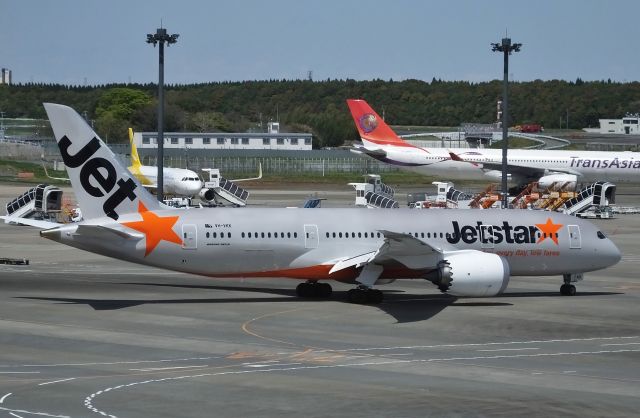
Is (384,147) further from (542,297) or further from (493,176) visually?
(542,297)

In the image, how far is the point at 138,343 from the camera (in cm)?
3222

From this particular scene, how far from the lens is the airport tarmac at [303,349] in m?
24.5

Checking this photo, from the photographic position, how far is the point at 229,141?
16200cm

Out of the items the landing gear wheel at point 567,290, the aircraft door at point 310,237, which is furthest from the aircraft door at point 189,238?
the landing gear wheel at point 567,290

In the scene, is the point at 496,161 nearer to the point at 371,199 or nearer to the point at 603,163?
the point at 603,163

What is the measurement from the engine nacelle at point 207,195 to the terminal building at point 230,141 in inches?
2263

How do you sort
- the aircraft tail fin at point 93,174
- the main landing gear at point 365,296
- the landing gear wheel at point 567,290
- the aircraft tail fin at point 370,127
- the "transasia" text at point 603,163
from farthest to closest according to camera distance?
the aircraft tail fin at point 370,127 → the "transasia" text at point 603,163 → the landing gear wheel at point 567,290 → the main landing gear at point 365,296 → the aircraft tail fin at point 93,174

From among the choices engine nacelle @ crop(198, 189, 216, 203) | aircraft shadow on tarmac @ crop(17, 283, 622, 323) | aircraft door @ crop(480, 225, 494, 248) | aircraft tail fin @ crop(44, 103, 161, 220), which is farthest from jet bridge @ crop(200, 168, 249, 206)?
aircraft tail fin @ crop(44, 103, 161, 220)

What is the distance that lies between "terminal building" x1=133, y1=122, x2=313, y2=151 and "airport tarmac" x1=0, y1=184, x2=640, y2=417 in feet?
348

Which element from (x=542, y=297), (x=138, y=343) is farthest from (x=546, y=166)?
(x=138, y=343)

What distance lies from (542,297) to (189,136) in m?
118

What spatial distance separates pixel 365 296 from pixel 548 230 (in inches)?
316

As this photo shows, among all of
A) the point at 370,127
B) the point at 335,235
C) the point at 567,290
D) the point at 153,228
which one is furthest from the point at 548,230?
the point at 370,127

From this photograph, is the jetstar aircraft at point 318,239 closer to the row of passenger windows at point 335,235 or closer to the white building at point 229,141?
the row of passenger windows at point 335,235
